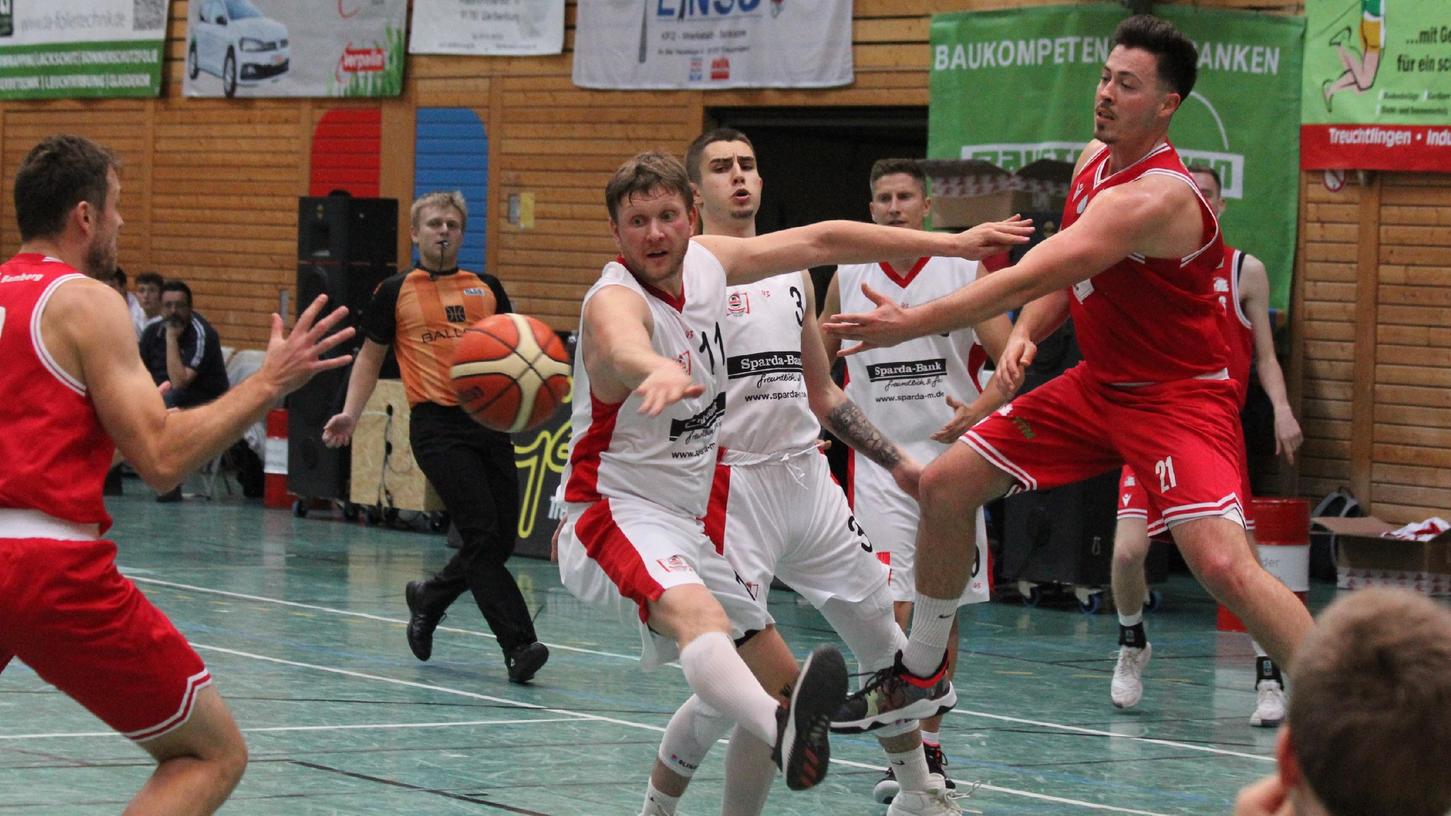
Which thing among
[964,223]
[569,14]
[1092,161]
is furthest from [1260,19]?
[1092,161]

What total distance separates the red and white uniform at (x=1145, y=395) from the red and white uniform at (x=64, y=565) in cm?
295

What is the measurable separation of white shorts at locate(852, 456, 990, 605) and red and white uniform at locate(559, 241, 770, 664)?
7.32ft

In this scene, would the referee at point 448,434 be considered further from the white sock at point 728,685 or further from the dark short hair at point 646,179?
the white sock at point 728,685

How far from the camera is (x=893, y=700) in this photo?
6.13m

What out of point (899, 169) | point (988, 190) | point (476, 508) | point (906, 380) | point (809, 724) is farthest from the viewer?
point (988, 190)

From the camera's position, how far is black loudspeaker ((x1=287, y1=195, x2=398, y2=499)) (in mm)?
16969

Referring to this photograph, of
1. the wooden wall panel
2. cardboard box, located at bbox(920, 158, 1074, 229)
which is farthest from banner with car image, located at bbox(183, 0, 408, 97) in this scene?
cardboard box, located at bbox(920, 158, 1074, 229)

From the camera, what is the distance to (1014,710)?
29.6 feet

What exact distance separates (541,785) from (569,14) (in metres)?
13.3

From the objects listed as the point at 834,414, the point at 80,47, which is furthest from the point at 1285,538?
the point at 80,47

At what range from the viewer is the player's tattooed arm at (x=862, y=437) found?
6754mm

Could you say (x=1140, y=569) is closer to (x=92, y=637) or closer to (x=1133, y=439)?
(x=1133, y=439)

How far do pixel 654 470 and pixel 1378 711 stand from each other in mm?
3648

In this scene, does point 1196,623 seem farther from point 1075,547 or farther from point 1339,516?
point 1339,516
